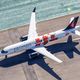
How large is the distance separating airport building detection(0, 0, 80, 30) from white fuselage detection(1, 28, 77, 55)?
14328mm

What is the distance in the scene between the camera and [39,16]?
92.1 meters

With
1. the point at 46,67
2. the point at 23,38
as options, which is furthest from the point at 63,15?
the point at 46,67

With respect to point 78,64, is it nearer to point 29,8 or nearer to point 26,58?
point 26,58

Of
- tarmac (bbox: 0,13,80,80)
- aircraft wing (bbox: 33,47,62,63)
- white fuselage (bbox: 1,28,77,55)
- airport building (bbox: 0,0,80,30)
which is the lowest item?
tarmac (bbox: 0,13,80,80)

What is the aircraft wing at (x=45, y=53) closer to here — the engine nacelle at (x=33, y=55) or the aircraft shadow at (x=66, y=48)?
the engine nacelle at (x=33, y=55)

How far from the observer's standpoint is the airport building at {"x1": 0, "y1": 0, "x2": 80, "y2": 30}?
9103 cm

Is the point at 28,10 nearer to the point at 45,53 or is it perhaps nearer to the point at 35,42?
the point at 35,42

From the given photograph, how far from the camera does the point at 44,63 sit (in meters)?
74.5

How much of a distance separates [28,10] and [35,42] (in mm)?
22591

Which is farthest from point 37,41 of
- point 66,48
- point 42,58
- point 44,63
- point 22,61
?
point 66,48

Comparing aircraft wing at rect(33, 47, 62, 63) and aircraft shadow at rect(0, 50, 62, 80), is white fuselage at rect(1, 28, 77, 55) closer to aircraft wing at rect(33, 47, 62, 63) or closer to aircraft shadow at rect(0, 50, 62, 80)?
aircraft wing at rect(33, 47, 62, 63)

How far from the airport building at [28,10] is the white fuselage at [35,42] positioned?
1433cm

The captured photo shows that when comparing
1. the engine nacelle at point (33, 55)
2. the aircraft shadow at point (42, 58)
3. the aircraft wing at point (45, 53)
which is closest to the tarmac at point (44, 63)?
the aircraft shadow at point (42, 58)

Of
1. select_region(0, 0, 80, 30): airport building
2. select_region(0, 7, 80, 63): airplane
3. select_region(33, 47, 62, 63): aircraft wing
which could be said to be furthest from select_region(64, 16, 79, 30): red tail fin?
select_region(0, 0, 80, 30): airport building
